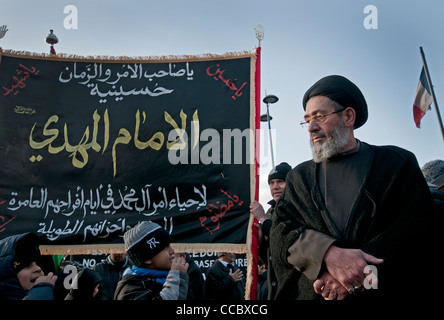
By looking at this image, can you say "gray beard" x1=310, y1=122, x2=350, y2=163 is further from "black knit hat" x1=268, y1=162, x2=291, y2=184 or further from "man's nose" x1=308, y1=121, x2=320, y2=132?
"black knit hat" x1=268, y1=162, x2=291, y2=184

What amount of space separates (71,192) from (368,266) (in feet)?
9.12

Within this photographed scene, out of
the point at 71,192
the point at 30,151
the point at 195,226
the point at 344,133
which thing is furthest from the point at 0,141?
the point at 344,133

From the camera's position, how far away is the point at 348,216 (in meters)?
1.37

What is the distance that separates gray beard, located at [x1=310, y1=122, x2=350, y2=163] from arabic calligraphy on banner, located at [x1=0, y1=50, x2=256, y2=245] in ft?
4.14

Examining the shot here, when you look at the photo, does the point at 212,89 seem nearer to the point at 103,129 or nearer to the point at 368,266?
the point at 103,129

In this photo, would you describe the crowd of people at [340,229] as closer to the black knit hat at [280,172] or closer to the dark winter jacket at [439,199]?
the dark winter jacket at [439,199]

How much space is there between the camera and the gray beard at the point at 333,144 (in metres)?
1.60

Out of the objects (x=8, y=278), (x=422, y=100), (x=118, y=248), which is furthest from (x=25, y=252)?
(x=422, y=100)

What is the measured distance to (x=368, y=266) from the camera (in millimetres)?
1130

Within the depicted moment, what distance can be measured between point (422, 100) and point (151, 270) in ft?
28.5

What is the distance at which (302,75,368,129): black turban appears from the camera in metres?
1.64

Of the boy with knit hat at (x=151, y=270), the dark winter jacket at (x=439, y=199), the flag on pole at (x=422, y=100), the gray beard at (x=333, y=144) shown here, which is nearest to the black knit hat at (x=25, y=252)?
the boy with knit hat at (x=151, y=270)

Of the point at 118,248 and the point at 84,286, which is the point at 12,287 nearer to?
the point at 84,286

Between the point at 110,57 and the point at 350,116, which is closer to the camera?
the point at 350,116
